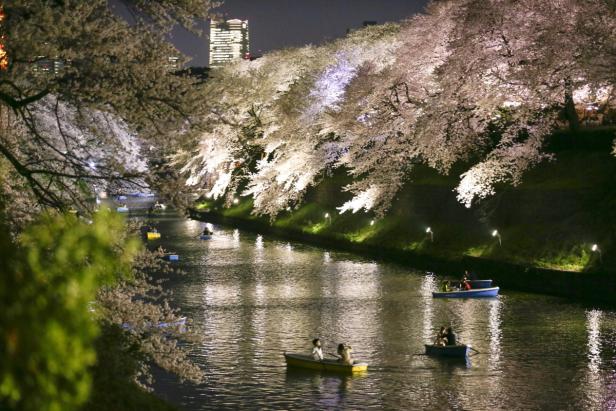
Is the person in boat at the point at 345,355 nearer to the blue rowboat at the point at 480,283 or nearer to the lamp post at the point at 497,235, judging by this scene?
the blue rowboat at the point at 480,283

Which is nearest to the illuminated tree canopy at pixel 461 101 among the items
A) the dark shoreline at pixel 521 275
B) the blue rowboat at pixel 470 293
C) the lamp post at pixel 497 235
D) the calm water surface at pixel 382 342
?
the lamp post at pixel 497 235

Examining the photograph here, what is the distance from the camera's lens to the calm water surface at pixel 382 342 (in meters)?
18.0

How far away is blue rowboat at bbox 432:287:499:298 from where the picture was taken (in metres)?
29.4

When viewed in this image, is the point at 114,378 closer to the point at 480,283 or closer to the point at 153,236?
the point at 480,283

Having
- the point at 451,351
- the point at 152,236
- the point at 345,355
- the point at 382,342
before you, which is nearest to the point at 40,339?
the point at 345,355

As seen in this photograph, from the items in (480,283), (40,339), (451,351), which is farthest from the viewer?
(480,283)

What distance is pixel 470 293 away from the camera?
2939cm

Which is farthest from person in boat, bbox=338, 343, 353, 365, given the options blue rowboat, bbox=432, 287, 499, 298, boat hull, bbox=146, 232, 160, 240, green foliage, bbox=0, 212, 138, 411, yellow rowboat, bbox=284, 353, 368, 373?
boat hull, bbox=146, 232, 160, 240

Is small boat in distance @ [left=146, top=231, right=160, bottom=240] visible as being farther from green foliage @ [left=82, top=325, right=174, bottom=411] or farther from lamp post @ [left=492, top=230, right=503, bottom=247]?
green foliage @ [left=82, top=325, right=174, bottom=411]

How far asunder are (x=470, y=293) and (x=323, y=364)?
35.3 feet

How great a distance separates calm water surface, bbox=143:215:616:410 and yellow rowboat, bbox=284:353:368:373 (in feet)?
0.72

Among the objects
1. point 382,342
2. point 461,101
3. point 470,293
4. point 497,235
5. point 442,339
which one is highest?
point 461,101

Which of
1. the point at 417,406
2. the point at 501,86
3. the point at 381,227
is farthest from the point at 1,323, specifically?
the point at 381,227

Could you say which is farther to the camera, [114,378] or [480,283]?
[480,283]
